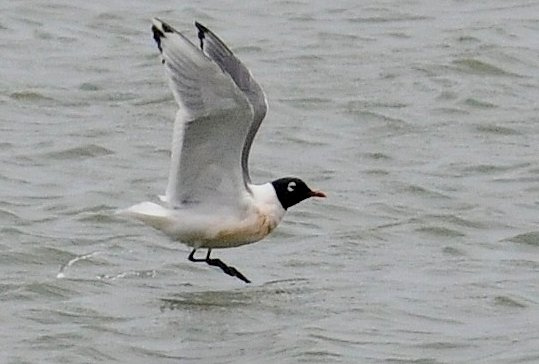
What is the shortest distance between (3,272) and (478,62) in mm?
6292

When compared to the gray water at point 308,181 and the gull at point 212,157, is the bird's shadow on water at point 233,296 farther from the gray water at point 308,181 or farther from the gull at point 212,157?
the gull at point 212,157

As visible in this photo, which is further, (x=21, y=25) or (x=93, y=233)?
(x=21, y=25)

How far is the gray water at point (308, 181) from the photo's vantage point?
28.6 feet

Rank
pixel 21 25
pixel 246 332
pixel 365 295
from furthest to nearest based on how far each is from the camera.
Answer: pixel 21 25, pixel 365 295, pixel 246 332

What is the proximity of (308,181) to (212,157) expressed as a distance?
2918mm

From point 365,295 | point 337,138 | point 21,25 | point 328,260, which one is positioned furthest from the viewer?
point 21,25

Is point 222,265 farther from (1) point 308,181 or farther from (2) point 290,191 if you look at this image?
(1) point 308,181

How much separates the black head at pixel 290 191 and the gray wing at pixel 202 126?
28 centimetres

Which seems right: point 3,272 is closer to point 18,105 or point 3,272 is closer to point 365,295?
point 365,295

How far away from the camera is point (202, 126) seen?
8984 millimetres

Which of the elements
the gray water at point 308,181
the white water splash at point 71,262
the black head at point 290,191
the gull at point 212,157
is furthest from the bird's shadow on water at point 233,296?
the white water splash at point 71,262

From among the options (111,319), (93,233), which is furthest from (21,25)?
(111,319)

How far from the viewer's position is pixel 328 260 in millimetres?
10398

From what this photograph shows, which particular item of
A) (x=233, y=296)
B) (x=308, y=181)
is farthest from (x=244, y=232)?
(x=308, y=181)
